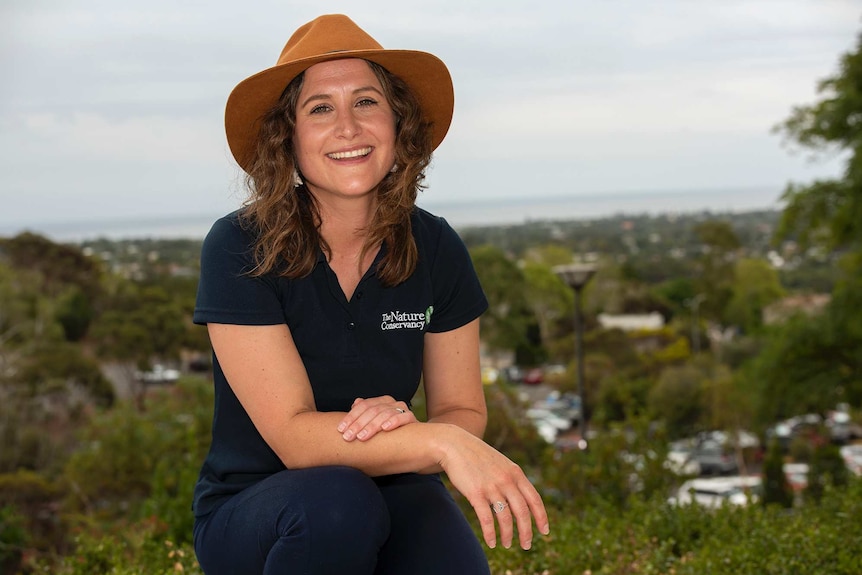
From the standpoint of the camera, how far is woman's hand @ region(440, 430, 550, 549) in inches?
58.1

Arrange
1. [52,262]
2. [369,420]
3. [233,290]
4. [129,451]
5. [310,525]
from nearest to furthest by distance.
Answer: [310,525]
[369,420]
[233,290]
[129,451]
[52,262]

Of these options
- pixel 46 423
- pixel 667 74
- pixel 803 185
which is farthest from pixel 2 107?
pixel 803 185

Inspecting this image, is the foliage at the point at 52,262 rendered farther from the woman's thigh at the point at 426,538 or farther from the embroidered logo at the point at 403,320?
the woman's thigh at the point at 426,538

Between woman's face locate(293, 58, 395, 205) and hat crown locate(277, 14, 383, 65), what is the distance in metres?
0.03

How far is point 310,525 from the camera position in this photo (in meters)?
1.45

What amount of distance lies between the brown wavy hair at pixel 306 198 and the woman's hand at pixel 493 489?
43 cm

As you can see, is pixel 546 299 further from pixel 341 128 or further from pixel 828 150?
pixel 341 128

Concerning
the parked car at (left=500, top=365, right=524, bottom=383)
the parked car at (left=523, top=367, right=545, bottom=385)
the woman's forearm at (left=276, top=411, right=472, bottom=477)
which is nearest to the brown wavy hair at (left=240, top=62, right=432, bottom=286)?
the woman's forearm at (left=276, top=411, right=472, bottom=477)

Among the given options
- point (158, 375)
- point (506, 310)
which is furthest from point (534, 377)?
point (158, 375)

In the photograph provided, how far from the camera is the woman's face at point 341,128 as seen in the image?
5.86 feet

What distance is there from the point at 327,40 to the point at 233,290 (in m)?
0.50

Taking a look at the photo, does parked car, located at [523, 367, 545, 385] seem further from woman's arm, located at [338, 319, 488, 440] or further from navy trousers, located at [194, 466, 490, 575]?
navy trousers, located at [194, 466, 490, 575]

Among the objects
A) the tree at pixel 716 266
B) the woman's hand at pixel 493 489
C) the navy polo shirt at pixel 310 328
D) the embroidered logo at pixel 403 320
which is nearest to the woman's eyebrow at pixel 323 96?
the navy polo shirt at pixel 310 328

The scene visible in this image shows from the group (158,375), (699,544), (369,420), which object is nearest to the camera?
(369,420)
